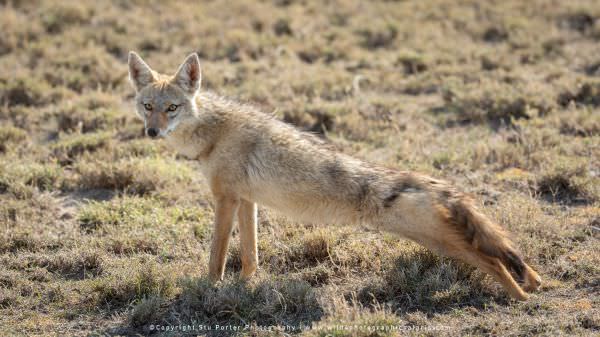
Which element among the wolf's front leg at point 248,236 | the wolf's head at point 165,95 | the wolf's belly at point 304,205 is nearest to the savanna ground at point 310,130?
the wolf's front leg at point 248,236

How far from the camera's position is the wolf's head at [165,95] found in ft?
21.1

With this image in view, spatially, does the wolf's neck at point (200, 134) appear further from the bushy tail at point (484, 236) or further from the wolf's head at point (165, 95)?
the bushy tail at point (484, 236)

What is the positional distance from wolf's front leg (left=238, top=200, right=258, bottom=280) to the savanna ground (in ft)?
0.62

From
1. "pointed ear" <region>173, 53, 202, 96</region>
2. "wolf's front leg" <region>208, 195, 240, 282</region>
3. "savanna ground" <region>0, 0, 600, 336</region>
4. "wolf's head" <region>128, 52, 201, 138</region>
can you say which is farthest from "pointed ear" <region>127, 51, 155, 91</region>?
"wolf's front leg" <region>208, 195, 240, 282</region>

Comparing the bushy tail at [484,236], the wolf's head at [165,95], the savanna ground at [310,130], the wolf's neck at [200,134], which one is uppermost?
the wolf's head at [165,95]

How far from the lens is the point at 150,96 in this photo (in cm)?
662

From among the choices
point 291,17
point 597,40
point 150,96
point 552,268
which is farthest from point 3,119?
point 597,40

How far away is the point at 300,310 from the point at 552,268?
258cm

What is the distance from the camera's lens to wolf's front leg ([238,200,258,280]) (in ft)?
21.4

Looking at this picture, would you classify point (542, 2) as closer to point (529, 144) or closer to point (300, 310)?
point (529, 144)

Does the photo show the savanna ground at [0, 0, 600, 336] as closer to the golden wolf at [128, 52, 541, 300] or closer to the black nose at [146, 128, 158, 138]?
the golden wolf at [128, 52, 541, 300]

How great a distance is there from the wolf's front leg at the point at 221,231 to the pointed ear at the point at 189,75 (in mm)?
1272

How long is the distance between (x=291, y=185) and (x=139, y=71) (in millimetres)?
2224

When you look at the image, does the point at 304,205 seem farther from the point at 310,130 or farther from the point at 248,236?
the point at 310,130
